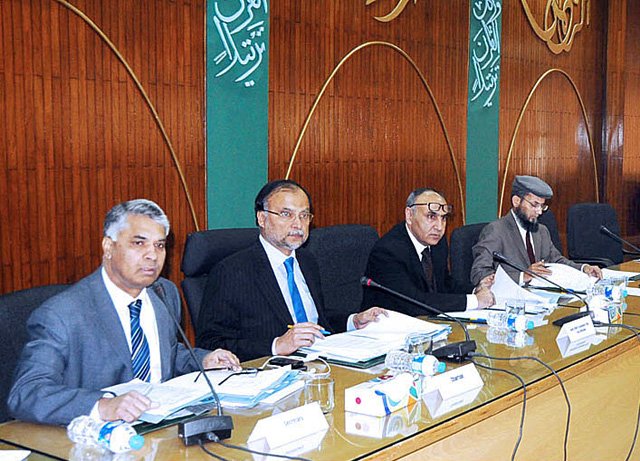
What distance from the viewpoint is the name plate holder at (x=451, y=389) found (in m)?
2.09

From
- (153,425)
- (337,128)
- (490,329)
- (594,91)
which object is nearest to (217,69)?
(337,128)

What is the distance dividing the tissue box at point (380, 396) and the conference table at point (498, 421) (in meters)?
0.02

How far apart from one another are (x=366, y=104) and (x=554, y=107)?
2.88 metres

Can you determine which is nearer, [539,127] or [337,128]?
[337,128]

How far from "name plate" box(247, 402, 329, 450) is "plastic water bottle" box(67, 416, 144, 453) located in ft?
0.82

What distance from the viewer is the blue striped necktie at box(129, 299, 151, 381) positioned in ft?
7.64

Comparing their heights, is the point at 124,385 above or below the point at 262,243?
below

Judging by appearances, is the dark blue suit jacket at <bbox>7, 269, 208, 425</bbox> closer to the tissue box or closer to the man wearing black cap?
the tissue box

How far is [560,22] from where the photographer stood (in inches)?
308

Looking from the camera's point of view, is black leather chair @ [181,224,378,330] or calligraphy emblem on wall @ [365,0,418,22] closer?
black leather chair @ [181,224,378,330]

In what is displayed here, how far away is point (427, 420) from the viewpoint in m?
1.96

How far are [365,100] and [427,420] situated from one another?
405 centimetres

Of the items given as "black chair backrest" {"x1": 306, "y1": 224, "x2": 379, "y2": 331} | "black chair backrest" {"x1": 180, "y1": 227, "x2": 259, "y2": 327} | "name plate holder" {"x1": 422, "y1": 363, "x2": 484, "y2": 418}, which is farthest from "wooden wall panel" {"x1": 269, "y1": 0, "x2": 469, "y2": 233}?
"name plate holder" {"x1": 422, "y1": 363, "x2": 484, "y2": 418}

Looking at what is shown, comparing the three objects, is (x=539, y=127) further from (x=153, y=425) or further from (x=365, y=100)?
(x=153, y=425)
